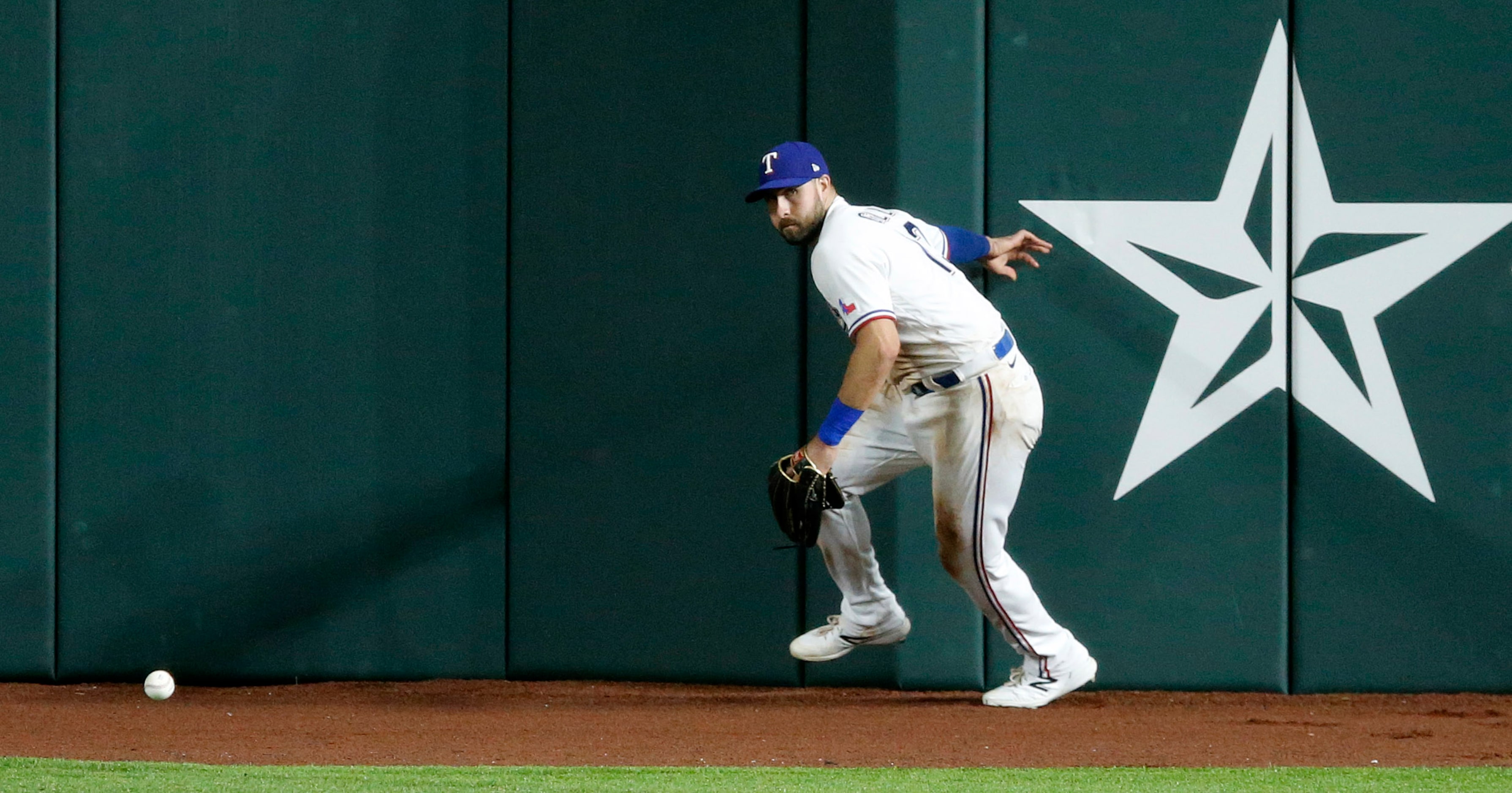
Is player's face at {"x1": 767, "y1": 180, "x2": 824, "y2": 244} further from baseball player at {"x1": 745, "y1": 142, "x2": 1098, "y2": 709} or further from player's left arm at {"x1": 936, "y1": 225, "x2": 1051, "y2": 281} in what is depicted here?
player's left arm at {"x1": 936, "y1": 225, "x2": 1051, "y2": 281}

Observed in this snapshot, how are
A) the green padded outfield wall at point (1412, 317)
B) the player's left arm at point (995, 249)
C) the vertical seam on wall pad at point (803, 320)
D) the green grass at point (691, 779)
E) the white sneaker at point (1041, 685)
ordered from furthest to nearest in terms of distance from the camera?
the vertical seam on wall pad at point (803, 320) < the green padded outfield wall at point (1412, 317) < the player's left arm at point (995, 249) < the white sneaker at point (1041, 685) < the green grass at point (691, 779)

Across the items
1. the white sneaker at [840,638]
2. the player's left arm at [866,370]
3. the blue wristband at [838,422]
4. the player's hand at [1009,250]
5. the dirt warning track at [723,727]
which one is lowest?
the dirt warning track at [723,727]

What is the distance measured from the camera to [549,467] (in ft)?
15.4

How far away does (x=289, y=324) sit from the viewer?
186 inches

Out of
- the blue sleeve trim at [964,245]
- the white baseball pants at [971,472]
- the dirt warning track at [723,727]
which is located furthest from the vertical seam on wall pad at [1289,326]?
the blue sleeve trim at [964,245]

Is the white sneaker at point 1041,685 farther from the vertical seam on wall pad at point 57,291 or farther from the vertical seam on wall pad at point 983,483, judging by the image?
the vertical seam on wall pad at point 57,291

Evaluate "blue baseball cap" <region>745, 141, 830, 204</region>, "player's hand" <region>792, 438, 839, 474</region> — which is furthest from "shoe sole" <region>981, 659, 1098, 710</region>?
"blue baseball cap" <region>745, 141, 830, 204</region>

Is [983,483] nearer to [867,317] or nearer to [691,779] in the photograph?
[867,317]

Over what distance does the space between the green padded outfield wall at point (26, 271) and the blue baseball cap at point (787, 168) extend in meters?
2.44

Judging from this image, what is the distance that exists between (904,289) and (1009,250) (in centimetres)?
64

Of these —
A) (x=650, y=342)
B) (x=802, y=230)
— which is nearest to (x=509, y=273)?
(x=650, y=342)

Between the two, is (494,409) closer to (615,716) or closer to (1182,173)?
(615,716)

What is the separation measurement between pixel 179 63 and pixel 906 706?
309 centimetres

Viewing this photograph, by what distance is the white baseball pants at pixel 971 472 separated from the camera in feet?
13.1
